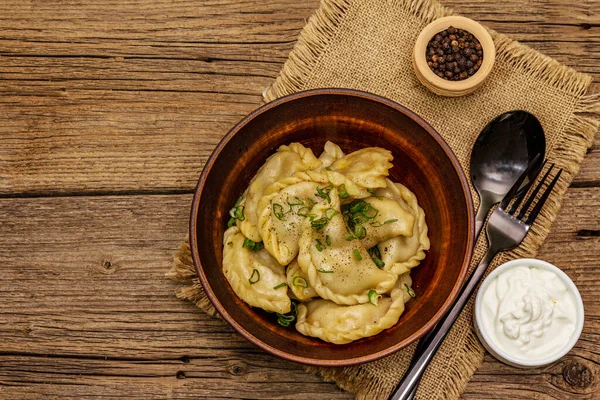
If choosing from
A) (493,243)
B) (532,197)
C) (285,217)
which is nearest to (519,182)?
(532,197)

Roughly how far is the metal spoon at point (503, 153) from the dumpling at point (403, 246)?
16.4 inches

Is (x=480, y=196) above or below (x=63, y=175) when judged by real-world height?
above

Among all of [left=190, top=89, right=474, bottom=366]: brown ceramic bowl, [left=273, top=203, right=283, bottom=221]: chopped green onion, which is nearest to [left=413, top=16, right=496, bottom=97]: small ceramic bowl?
[left=190, top=89, right=474, bottom=366]: brown ceramic bowl

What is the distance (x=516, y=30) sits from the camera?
3.22 meters

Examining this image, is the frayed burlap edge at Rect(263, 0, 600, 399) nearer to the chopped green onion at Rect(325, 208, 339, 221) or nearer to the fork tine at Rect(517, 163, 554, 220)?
the fork tine at Rect(517, 163, 554, 220)

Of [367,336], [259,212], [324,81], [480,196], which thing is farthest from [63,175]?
[480,196]

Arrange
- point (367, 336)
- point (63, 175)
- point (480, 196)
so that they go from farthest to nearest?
point (63, 175)
point (480, 196)
point (367, 336)

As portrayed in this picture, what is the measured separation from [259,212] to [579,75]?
178cm

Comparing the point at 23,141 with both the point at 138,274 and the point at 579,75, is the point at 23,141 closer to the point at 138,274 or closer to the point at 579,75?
the point at 138,274

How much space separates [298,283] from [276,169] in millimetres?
525

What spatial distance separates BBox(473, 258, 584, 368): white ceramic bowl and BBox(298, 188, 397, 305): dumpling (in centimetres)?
55

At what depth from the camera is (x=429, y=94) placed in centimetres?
311

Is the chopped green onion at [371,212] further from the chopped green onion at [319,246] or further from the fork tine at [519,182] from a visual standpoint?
the fork tine at [519,182]

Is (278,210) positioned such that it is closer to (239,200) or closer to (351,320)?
(239,200)
